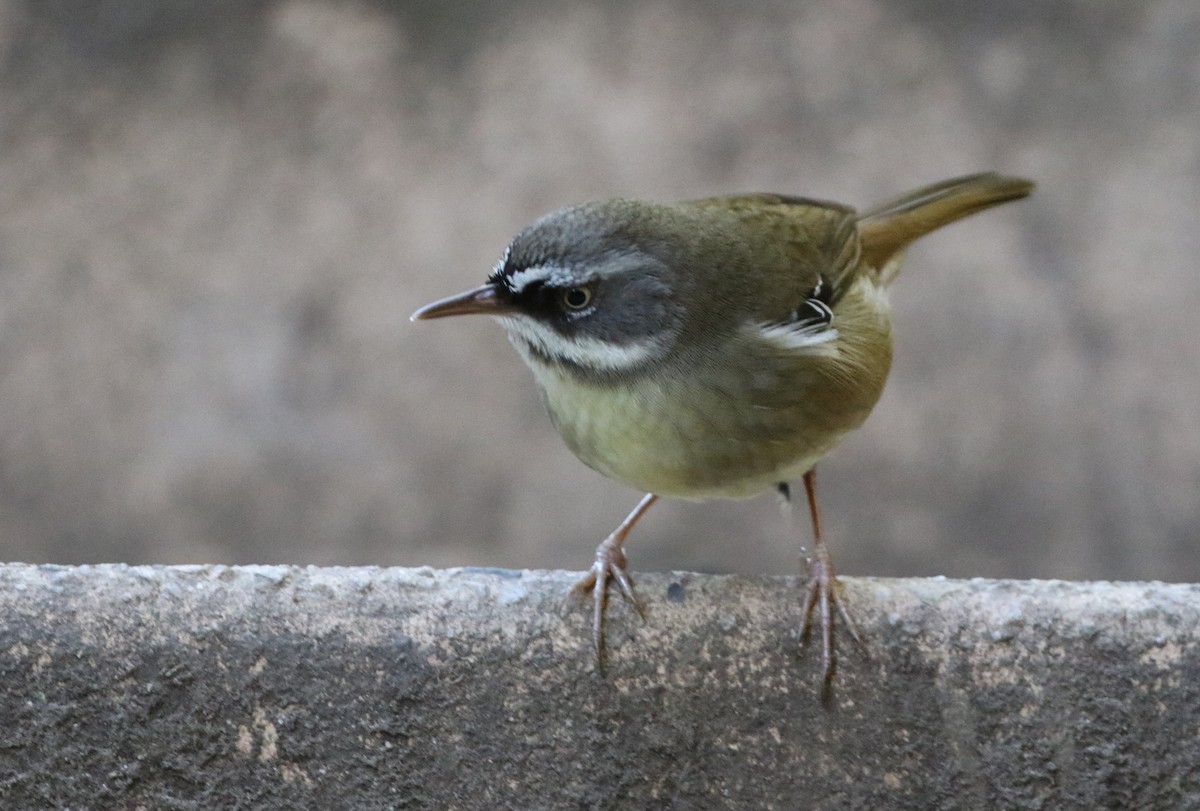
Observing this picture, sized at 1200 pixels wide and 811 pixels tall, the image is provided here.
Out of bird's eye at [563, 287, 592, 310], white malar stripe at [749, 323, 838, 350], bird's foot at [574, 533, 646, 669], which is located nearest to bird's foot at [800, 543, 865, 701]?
bird's foot at [574, 533, 646, 669]

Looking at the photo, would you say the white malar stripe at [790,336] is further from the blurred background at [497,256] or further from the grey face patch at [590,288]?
the blurred background at [497,256]

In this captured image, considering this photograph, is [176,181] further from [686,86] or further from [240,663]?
[240,663]

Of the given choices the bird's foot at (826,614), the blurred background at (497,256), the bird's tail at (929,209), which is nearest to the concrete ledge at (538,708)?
the bird's foot at (826,614)

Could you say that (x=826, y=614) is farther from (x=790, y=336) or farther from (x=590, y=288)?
(x=590, y=288)

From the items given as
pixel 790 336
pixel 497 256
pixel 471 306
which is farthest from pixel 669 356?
pixel 497 256

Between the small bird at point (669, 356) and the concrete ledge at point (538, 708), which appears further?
the small bird at point (669, 356)

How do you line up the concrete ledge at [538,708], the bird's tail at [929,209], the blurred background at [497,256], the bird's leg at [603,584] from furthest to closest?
the blurred background at [497,256], the bird's tail at [929,209], the bird's leg at [603,584], the concrete ledge at [538,708]

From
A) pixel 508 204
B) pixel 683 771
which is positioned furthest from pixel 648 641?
pixel 508 204
